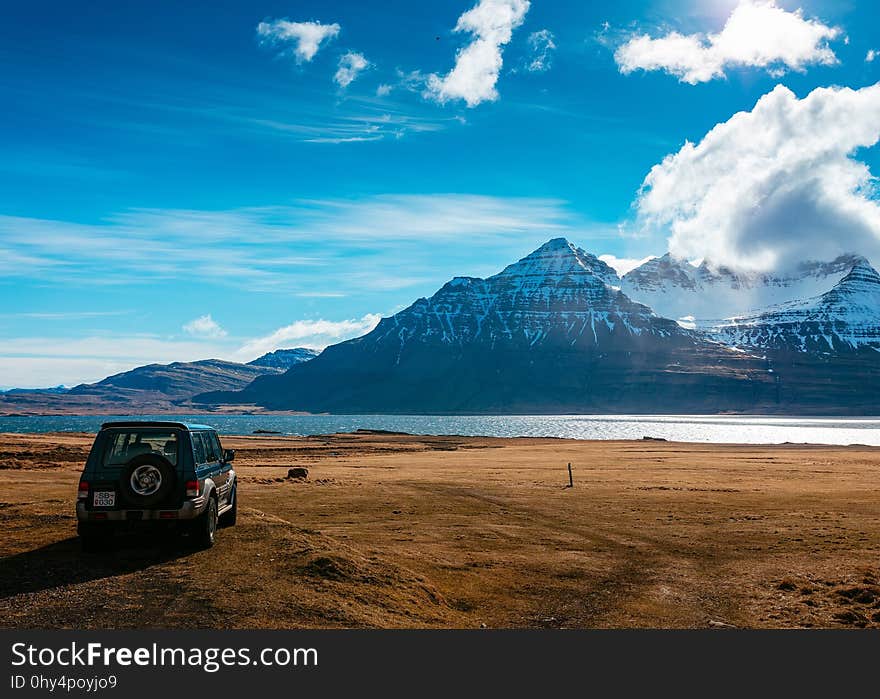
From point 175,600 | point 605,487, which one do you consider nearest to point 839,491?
point 605,487

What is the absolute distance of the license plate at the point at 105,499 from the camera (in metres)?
18.3

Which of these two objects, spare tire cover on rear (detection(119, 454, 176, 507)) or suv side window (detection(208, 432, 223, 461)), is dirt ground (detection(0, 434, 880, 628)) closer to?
spare tire cover on rear (detection(119, 454, 176, 507))

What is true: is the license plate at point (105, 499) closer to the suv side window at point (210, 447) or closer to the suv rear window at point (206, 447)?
the suv rear window at point (206, 447)

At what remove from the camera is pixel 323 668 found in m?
11.9

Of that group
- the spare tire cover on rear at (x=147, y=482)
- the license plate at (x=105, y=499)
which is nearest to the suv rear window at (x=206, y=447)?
the spare tire cover on rear at (x=147, y=482)

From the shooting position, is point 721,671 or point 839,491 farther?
point 839,491

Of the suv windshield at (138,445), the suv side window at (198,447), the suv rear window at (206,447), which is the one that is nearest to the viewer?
the suv windshield at (138,445)

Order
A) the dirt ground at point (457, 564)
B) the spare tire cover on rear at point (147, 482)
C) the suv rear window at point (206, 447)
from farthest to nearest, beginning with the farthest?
the suv rear window at point (206, 447), the spare tire cover on rear at point (147, 482), the dirt ground at point (457, 564)

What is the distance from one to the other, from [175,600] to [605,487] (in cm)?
4044

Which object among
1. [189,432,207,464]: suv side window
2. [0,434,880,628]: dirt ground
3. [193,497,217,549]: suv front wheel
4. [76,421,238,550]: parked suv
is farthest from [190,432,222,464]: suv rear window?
[0,434,880,628]: dirt ground

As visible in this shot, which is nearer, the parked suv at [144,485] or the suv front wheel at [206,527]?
the parked suv at [144,485]

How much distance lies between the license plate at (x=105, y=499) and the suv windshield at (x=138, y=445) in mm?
818

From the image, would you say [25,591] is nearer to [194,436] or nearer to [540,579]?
[194,436]

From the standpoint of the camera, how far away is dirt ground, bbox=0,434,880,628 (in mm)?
15758
